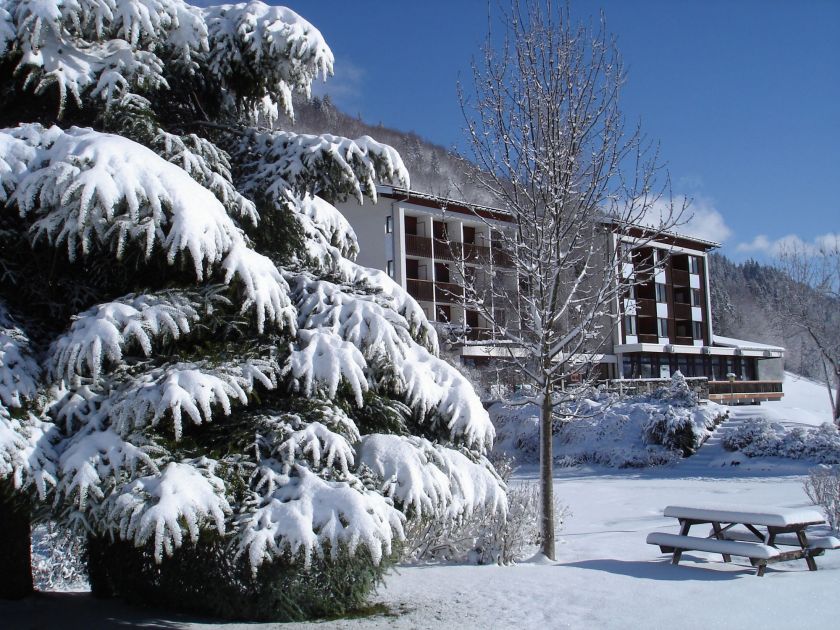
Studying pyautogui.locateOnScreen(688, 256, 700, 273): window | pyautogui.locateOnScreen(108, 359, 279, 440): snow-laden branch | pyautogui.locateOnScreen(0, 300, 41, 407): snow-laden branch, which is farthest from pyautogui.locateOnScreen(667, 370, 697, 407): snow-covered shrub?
pyautogui.locateOnScreen(688, 256, 700, 273): window

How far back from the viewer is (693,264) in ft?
181

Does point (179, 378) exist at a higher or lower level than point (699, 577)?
higher

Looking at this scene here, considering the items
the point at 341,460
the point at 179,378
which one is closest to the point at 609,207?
the point at 341,460

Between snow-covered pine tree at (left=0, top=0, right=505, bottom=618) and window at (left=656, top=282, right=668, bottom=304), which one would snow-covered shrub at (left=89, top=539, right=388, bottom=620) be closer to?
snow-covered pine tree at (left=0, top=0, right=505, bottom=618)

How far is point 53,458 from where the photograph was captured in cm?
444

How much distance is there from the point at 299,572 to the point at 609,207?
278 inches

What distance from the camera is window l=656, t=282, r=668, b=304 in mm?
51469

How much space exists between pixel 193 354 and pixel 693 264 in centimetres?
5459

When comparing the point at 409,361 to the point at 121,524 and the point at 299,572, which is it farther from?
the point at 121,524

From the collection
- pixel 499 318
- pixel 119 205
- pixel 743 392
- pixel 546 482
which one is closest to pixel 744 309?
pixel 743 392

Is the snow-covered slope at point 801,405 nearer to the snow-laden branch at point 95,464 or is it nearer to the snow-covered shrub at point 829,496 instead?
the snow-covered shrub at point 829,496

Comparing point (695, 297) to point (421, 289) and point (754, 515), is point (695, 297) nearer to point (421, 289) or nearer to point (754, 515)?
point (421, 289)

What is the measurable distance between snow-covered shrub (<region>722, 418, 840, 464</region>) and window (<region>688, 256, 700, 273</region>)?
3426 centimetres

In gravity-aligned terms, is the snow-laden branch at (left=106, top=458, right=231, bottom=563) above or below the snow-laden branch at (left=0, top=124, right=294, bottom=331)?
below
